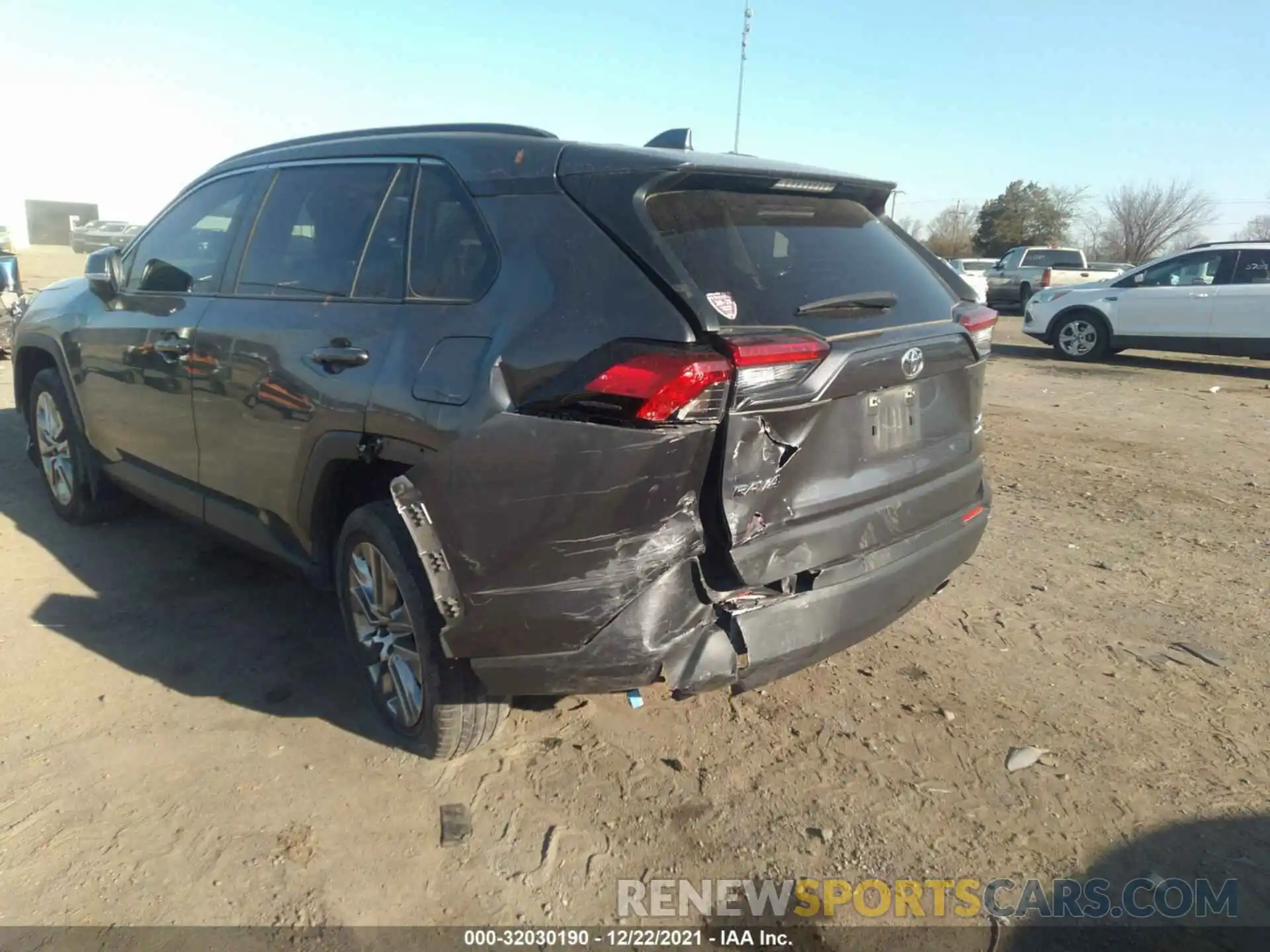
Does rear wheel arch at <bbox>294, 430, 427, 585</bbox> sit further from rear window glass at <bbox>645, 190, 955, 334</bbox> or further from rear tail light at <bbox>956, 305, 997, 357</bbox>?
rear tail light at <bbox>956, 305, 997, 357</bbox>

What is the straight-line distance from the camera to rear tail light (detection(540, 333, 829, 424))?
2285 mm

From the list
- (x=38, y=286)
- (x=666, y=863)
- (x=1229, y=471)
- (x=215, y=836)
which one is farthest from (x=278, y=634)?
(x=38, y=286)

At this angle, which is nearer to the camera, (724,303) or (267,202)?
(724,303)

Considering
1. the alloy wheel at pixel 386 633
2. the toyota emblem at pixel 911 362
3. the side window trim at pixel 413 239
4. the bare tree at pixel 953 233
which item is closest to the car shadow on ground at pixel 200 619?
the alloy wheel at pixel 386 633

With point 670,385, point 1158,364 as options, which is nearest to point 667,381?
point 670,385

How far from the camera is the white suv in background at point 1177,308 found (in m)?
12.3

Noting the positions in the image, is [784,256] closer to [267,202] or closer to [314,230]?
[314,230]

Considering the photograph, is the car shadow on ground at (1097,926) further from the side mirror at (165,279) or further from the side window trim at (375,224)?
the side mirror at (165,279)

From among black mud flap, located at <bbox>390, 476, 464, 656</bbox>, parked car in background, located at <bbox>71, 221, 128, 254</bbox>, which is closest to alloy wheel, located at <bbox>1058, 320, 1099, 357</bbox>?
black mud flap, located at <bbox>390, 476, 464, 656</bbox>

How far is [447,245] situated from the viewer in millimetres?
2838

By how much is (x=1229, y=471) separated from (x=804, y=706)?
5.00m

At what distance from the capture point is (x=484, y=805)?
A: 2814 mm

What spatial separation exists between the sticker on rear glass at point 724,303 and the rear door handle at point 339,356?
1.11m

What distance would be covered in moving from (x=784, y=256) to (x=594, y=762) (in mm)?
1683
